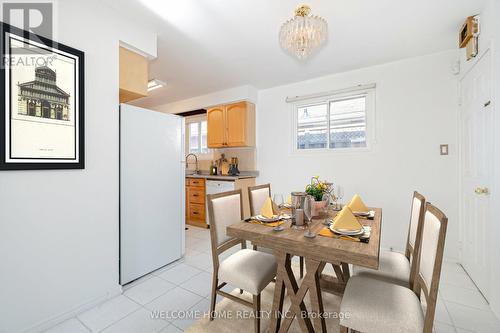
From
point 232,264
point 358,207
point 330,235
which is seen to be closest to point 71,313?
point 232,264

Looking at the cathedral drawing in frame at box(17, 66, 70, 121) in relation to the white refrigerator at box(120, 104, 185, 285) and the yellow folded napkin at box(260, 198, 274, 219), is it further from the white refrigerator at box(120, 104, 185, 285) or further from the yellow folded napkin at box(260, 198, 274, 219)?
the yellow folded napkin at box(260, 198, 274, 219)

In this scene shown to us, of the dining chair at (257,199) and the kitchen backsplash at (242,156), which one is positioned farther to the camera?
the kitchen backsplash at (242,156)

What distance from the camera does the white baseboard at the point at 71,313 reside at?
1.56 metres

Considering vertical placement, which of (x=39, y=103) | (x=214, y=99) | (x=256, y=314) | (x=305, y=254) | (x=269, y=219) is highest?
(x=214, y=99)

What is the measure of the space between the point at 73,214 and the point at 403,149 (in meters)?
3.62

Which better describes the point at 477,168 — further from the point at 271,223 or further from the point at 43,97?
the point at 43,97

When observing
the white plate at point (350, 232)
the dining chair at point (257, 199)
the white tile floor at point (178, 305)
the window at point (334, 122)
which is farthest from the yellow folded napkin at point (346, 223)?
the window at point (334, 122)

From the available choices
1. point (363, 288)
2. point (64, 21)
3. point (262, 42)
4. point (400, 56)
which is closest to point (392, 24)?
point (400, 56)

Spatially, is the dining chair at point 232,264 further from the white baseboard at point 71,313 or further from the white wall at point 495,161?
the white wall at point 495,161

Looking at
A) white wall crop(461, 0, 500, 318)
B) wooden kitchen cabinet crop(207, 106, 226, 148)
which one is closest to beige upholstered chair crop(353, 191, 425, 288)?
white wall crop(461, 0, 500, 318)

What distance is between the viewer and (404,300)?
46.8 inches

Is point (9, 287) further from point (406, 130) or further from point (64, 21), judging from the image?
point (406, 130)

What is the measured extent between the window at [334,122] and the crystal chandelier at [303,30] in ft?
6.14

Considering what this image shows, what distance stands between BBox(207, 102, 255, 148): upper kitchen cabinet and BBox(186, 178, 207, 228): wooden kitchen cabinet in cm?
81
